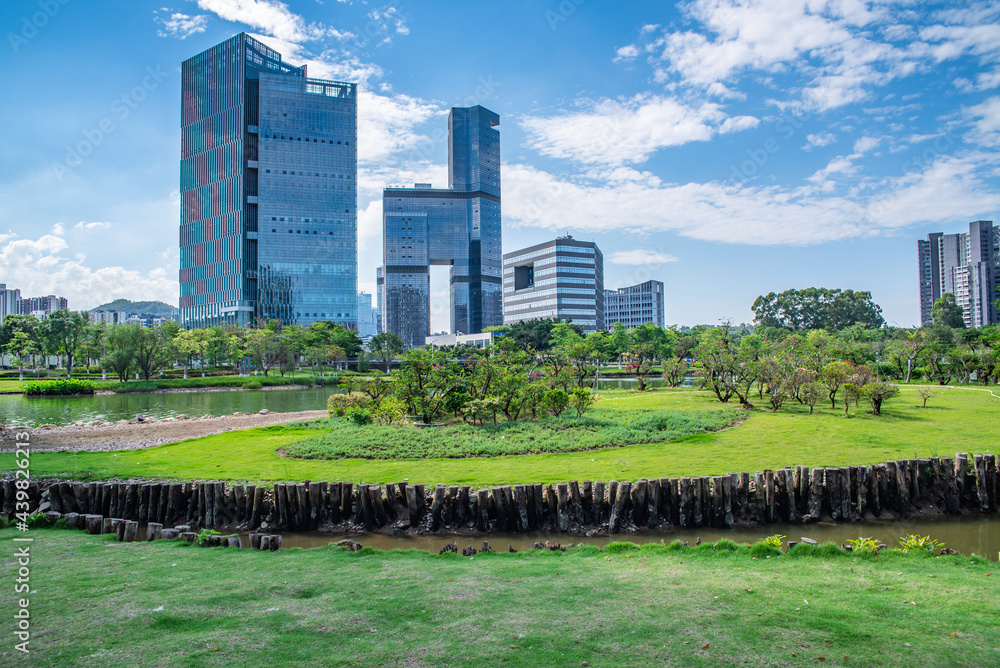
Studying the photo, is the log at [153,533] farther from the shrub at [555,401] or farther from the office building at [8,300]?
the office building at [8,300]

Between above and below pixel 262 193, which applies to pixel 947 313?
below

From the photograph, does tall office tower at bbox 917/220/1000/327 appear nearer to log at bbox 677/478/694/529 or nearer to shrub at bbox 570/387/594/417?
shrub at bbox 570/387/594/417

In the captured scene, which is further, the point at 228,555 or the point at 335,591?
the point at 228,555

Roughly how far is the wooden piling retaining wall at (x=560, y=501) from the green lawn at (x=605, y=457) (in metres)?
1.44

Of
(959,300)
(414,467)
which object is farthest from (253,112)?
(959,300)

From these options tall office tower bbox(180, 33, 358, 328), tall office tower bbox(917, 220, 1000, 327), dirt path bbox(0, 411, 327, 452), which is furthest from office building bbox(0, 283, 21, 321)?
tall office tower bbox(917, 220, 1000, 327)

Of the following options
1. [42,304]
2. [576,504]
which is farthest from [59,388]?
[42,304]

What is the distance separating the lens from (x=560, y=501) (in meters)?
9.46

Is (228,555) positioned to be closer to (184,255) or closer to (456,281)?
(184,255)

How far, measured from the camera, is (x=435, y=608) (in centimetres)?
495

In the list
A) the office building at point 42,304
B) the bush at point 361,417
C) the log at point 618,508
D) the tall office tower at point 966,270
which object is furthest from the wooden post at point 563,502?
the office building at point 42,304

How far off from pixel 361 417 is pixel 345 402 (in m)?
3.52

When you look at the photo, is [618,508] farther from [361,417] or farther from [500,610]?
[361,417]

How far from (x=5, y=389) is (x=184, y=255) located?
3343 inches
